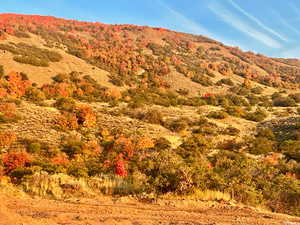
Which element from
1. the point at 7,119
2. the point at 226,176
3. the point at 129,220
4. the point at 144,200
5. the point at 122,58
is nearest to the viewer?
the point at 129,220

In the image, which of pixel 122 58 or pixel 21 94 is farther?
pixel 122 58

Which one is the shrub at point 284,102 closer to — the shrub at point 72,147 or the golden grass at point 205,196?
the shrub at point 72,147

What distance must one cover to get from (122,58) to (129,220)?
2396 inches

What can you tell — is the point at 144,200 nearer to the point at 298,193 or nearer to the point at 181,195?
the point at 181,195

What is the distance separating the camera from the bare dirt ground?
7.48 meters

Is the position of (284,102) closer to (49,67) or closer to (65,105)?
(65,105)

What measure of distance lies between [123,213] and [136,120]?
873 inches

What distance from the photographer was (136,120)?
30406 millimetres

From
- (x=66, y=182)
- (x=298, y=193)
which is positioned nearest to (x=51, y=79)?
(x=66, y=182)

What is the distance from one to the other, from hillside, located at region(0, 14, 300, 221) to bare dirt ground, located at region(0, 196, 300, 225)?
3.75 ft

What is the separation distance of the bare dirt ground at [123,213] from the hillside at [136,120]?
1142 mm

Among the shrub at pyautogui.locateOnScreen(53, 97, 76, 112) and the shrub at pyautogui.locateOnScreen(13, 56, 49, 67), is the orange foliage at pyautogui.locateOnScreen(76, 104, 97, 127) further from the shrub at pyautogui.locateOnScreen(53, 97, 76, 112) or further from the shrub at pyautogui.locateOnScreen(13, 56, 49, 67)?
the shrub at pyautogui.locateOnScreen(13, 56, 49, 67)

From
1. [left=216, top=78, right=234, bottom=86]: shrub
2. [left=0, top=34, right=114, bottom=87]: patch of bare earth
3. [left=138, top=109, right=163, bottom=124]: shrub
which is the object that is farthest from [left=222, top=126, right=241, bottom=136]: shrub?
[left=216, top=78, right=234, bottom=86]: shrub

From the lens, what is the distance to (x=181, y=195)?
1080 centimetres
